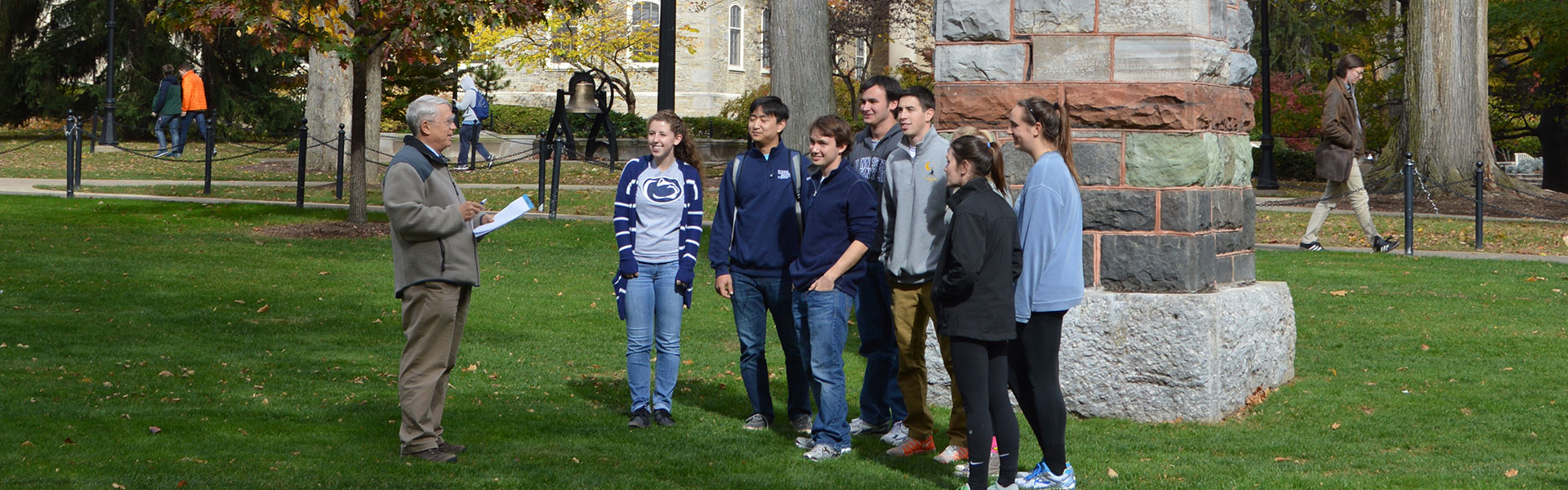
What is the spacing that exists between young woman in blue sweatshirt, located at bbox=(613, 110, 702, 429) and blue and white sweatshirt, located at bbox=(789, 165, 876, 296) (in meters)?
0.58

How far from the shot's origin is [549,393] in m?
7.71

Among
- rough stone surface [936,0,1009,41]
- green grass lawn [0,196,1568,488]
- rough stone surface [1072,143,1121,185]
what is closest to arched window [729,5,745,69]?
green grass lawn [0,196,1568,488]

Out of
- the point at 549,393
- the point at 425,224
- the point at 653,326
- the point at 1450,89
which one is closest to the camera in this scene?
the point at 425,224

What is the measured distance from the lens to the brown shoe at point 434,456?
19.5 feet

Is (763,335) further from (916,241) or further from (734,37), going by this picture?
(734,37)

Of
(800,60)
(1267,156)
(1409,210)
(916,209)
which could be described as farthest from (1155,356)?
(1267,156)

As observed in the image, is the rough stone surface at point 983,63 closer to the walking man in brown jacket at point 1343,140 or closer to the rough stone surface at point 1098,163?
the rough stone surface at point 1098,163

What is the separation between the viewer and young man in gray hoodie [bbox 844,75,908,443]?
253 inches

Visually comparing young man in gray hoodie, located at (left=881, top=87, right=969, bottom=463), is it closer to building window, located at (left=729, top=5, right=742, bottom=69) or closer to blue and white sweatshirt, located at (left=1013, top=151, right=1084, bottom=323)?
blue and white sweatshirt, located at (left=1013, top=151, right=1084, bottom=323)

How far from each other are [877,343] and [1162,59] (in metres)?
2.11

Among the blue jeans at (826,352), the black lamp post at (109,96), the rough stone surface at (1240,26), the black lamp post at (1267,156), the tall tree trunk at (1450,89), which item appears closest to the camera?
the blue jeans at (826,352)

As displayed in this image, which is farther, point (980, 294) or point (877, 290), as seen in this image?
point (877, 290)

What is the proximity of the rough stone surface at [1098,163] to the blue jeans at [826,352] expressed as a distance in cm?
174

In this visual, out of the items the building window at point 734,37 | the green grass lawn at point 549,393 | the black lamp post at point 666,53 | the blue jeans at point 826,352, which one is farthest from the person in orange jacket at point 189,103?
the building window at point 734,37
